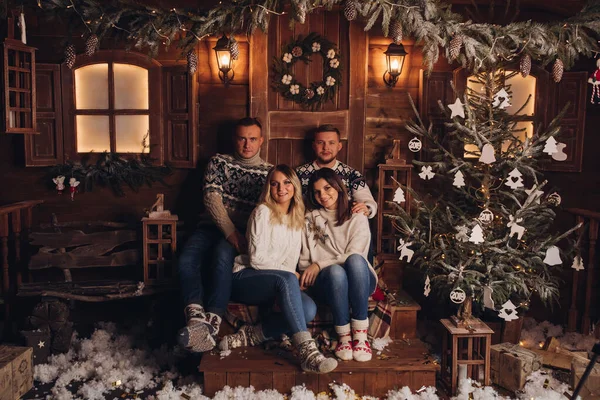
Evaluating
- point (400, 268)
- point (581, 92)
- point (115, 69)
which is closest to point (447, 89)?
point (581, 92)

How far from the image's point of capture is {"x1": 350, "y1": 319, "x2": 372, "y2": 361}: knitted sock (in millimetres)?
4094

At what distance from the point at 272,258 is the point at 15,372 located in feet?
6.24

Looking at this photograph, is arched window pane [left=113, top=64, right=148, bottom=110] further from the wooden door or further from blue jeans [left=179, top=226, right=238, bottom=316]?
blue jeans [left=179, top=226, right=238, bottom=316]

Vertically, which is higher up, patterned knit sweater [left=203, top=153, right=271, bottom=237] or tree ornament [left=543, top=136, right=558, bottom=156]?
tree ornament [left=543, top=136, right=558, bottom=156]

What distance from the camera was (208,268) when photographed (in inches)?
194

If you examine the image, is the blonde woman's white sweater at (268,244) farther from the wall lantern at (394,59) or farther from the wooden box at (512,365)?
the wall lantern at (394,59)

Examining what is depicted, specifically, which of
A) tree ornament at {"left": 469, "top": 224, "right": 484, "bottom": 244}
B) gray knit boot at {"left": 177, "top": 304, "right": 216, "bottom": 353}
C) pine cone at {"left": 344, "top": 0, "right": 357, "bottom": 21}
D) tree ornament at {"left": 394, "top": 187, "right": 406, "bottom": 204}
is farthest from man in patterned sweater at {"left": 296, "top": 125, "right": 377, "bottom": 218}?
gray knit boot at {"left": 177, "top": 304, "right": 216, "bottom": 353}

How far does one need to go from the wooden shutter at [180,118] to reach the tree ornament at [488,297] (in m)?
2.75

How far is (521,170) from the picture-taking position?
463 cm

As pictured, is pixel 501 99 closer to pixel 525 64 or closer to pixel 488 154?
pixel 525 64

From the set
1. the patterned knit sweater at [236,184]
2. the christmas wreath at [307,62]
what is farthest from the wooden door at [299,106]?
the patterned knit sweater at [236,184]

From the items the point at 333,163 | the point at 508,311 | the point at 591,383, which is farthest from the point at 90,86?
the point at 591,383

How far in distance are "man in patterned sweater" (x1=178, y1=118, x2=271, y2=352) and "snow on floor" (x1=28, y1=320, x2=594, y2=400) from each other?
0.60 m

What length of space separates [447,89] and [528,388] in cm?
267
